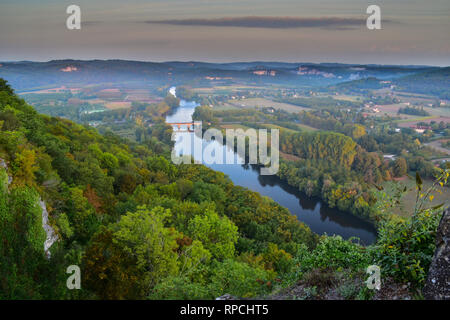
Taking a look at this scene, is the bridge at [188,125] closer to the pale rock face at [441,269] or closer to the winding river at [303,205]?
the winding river at [303,205]

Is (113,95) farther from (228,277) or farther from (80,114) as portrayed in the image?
(228,277)

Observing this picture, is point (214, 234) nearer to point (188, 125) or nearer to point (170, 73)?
point (188, 125)

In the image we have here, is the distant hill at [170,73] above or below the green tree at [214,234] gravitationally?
above

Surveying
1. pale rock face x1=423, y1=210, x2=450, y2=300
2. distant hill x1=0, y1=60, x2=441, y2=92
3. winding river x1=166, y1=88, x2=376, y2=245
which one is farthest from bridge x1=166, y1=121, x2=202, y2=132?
pale rock face x1=423, y1=210, x2=450, y2=300

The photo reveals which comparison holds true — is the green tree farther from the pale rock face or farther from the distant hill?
the distant hill

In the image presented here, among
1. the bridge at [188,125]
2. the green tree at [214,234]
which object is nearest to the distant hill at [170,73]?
the bridge at [188,125]

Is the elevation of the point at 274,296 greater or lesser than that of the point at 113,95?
lesser

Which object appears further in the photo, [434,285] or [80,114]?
[80,114]
